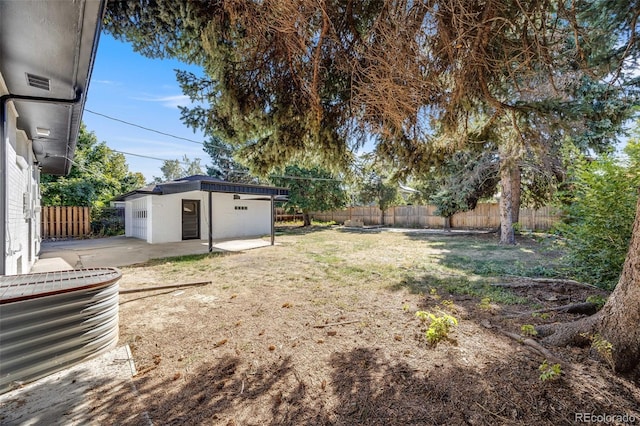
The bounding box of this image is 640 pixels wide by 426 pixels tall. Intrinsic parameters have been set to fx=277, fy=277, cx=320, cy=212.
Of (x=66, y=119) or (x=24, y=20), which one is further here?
(x=66, y=119)

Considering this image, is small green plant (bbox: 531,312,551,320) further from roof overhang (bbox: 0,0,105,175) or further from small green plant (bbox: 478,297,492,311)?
roof overhang (bbox: 0,0,105,175)

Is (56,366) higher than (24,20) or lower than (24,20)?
lower

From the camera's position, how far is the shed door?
12.5 m

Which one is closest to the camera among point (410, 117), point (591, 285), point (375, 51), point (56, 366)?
point (56, 366)

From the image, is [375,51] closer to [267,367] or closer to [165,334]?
[267,367]

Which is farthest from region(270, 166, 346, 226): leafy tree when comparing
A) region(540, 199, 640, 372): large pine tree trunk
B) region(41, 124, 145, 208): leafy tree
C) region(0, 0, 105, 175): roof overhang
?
region(540, 199, 640, 372): large pine tree trunk

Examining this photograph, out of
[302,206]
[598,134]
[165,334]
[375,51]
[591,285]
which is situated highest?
[598,134]

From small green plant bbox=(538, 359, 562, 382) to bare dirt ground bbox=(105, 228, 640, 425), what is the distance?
0.12 feet

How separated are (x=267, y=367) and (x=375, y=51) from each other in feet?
10.8

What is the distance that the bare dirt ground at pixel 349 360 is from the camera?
1.84 m

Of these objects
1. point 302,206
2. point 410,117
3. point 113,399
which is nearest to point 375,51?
point 410,117

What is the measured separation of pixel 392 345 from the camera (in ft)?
9.09

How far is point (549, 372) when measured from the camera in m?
2.05

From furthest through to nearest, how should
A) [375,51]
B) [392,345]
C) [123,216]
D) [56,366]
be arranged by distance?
[123,216], [375,51], [392,345], [56,366]
